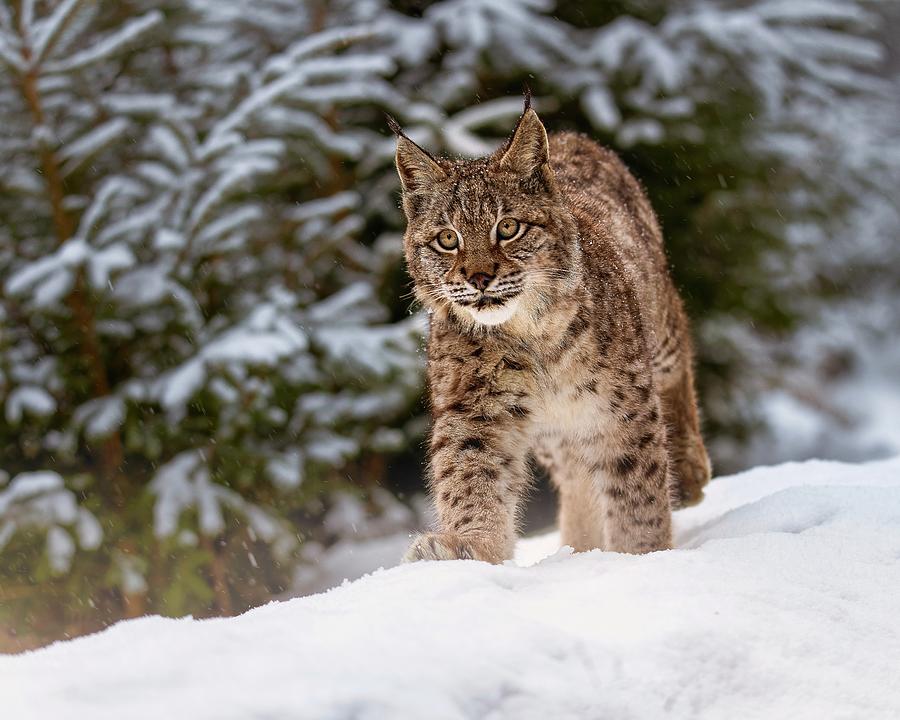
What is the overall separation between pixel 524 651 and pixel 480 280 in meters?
1.26

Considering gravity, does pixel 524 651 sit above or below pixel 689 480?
above

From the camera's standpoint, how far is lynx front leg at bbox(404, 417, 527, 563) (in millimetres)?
2979

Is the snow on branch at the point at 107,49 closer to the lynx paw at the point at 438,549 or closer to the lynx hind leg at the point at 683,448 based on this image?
the lynx hind leg at the point at 683,448

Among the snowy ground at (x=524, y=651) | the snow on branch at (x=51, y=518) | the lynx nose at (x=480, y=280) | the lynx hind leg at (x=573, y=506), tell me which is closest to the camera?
the snowy ground at (x=524, y=651)

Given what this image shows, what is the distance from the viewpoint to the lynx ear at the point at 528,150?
310 centimetres

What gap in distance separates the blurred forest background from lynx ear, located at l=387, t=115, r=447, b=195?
1714mm

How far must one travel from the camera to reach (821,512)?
2.93 meters

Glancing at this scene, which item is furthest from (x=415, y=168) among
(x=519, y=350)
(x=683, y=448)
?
(x=683, y=448)

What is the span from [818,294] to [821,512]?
16.9 ft

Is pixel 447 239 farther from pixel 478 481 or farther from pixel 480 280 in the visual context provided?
pixel 478 481

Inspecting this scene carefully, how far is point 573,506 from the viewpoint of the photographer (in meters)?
3.99

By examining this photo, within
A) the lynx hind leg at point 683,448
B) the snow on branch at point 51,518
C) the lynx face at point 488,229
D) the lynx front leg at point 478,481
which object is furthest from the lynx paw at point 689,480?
the snow on branch at point 51,518

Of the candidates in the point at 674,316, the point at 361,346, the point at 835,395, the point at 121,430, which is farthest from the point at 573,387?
the point at 835,395

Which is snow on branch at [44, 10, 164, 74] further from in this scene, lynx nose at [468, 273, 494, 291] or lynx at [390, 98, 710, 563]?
lynx nose at [468, 273, 494, 291]
